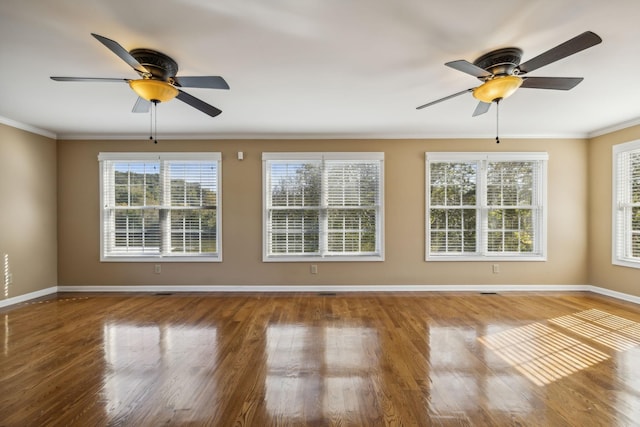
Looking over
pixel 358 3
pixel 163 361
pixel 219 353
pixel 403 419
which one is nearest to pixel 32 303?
pixel 163 361

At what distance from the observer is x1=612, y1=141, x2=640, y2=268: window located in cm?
434

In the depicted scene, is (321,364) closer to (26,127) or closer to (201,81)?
(201,81)

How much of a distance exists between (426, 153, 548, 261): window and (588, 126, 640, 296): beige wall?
0.83 meters

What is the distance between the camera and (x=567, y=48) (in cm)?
199

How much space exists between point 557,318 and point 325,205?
3.51m

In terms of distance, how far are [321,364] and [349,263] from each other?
2.61 metres

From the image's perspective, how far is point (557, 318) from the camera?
12.0ft

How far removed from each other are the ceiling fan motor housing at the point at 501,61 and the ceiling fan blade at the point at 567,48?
14cm

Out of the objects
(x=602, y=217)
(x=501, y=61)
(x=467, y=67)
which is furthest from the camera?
(x=602, y=217)

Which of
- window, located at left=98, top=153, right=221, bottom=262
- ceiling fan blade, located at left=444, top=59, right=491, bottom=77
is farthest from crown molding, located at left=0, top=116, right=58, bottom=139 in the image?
ceiling fan blade, located at left=444, top=59, right=491, bottom=77

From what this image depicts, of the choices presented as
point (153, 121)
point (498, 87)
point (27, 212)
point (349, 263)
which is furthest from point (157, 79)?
point (27, 212)

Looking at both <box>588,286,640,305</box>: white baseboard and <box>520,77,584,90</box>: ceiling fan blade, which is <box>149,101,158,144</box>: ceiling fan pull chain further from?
<box>588,286,640,305</box>: white baseboard

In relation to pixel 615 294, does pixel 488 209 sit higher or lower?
higher

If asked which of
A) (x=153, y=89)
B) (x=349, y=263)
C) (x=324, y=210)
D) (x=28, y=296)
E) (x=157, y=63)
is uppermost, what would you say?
(x=157, y=63)
